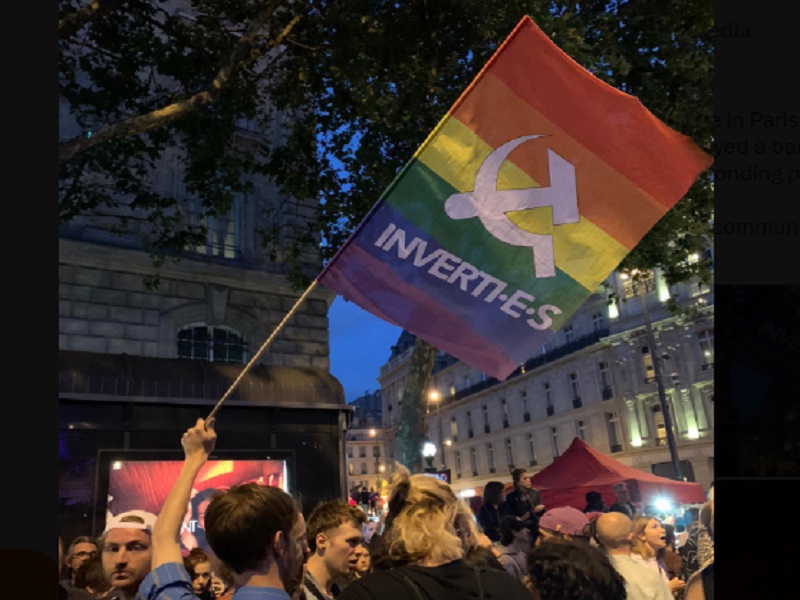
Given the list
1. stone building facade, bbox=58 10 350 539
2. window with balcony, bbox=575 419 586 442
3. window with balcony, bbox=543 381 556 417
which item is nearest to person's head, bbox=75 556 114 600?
stone building facade, bbox=58 10 350 539

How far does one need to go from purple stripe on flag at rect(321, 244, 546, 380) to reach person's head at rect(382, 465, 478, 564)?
Result: 45.6 inches

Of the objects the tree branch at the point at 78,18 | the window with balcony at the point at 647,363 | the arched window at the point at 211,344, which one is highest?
the tree branch at the point at 78,18

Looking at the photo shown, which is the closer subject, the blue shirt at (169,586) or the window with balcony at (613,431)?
the blue shirt at (169,586)

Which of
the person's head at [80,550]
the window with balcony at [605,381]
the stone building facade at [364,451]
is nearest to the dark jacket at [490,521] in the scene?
the person's head at [80,550]

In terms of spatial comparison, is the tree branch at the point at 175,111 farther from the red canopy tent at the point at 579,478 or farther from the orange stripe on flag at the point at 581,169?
the red canopy tent at the point at 579,478

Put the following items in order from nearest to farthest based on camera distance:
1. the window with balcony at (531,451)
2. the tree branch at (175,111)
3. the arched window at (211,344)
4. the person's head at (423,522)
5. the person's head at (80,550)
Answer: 1. the person's head at (423,522)
2. the person's head at (80,550)
3. the tree branch at (175,111)
4. the arched window at (211,344)
5. the window with balcony at (531,451)

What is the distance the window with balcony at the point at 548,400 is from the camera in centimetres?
5425

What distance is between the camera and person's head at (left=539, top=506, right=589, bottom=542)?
7125 mm

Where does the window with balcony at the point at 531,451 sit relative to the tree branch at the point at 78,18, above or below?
below

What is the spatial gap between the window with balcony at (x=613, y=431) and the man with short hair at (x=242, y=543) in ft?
161

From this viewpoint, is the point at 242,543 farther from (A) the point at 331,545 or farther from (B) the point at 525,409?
(B) the point at 525,409

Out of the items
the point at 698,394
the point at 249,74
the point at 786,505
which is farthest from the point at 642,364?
the point at 786,505

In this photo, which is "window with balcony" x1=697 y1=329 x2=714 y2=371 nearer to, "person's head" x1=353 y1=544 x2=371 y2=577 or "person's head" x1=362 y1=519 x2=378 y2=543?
"person's head" x1=362 y1=519 x2=378 y2=543

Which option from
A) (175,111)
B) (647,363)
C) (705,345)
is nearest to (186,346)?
(175,111)
